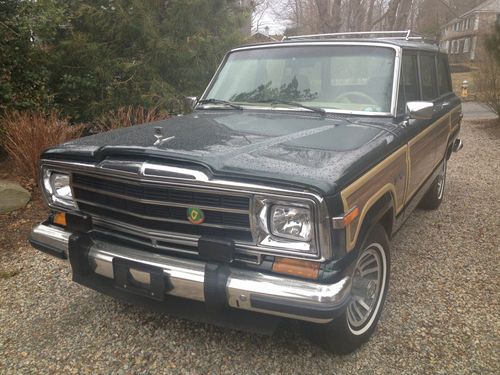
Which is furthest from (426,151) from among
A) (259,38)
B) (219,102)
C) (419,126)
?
(259,38)

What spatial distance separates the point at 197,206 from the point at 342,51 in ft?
6.62

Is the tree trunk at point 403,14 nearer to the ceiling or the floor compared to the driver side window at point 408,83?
nearer to the ceiling

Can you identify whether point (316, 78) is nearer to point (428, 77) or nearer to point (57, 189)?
point (428, 77)

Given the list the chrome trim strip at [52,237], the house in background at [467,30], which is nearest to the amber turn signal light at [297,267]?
the chrome trim strip at [52,237]

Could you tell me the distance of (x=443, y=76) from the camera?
16.6 feet

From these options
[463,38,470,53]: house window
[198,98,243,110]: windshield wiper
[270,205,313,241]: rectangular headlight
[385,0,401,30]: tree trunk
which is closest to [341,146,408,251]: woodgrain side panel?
[270,205,313,241]: rectangular headlight

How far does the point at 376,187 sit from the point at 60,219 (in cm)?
208

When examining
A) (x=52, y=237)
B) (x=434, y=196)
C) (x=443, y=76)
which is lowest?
(x=434, y=196)

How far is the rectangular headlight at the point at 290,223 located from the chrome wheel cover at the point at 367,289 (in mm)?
654

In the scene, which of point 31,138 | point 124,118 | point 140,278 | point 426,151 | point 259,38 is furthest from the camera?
point 259,38

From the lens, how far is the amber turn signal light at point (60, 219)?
112 inches

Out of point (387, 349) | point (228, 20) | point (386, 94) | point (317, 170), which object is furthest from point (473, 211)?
point (228, 20)

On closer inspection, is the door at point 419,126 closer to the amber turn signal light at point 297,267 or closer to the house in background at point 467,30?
the amber turn signal light at point 297,267

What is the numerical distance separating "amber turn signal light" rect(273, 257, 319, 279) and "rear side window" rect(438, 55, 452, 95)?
3.56 meters
